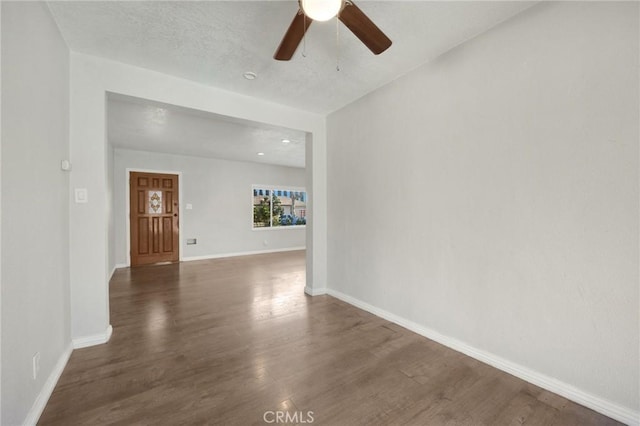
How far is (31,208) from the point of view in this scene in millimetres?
1464

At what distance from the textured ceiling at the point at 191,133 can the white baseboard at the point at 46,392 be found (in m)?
2.25

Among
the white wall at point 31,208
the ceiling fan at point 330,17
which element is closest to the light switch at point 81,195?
the white wall at point 31,208

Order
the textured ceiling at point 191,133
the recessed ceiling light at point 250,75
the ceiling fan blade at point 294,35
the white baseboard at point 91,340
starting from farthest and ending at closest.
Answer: the textured ceiling at point 191,133 < the recessed ceiling light at point 250,75 < the white baseboard at point 91,340 < the ceiling fan blade at point 294,35

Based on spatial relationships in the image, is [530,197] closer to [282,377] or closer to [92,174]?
[282,377]

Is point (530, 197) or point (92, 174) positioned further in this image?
point (92, 174)

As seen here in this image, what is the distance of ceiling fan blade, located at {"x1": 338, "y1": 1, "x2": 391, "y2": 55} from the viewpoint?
1.40 meters

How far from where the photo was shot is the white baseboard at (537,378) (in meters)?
1.48

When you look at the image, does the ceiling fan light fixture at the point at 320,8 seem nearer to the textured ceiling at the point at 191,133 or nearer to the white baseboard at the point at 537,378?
the textured ceiling at the point at 191,133

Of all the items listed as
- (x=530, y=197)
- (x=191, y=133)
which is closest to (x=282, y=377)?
(x=530, y=197)

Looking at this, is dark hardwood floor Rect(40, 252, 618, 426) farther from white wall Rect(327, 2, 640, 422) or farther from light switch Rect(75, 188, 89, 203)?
light switch Rect(75, 188, 89, 203)

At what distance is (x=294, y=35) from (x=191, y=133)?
346 cm

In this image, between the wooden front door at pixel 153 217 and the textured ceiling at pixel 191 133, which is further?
the wooden front door at pixel 153 217

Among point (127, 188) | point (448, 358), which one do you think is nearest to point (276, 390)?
point (448, 358)

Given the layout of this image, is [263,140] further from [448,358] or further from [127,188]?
[448,358]
